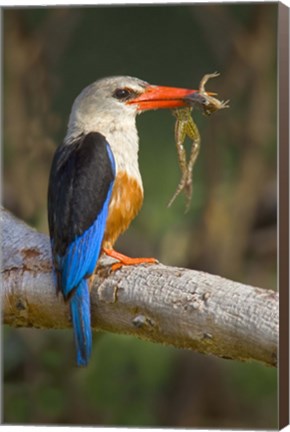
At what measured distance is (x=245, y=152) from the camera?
15.6ft

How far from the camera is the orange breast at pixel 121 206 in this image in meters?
4.40

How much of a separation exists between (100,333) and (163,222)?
0.58 metres

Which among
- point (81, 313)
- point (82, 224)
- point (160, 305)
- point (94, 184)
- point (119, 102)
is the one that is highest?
point (119, 102)

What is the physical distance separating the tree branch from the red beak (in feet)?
2.38

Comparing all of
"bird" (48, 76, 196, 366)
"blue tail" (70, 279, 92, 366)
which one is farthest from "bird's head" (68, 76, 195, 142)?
"blue tail" (70, 279, 92, 366)

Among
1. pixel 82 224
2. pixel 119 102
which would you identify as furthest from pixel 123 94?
pixel 82 224

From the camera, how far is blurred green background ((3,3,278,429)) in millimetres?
4645

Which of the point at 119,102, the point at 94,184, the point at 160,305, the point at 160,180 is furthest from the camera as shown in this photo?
the point at 160,180

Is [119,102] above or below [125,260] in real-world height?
above

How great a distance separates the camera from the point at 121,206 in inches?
174

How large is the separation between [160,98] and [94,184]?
50 cm

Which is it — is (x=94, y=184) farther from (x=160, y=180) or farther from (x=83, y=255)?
(x=160, y=180)

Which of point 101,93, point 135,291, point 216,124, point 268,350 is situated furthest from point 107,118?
point 268,350

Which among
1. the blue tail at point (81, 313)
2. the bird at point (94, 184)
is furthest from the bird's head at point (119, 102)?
the blue tail at point (81, 313)
